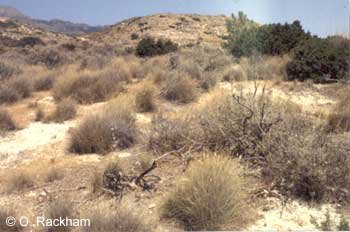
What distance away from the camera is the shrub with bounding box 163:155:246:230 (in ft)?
15.1

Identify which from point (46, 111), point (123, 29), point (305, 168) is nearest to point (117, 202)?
point (305, 168)

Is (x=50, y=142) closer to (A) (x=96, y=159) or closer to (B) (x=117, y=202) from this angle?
(A) (x=96, y=159)

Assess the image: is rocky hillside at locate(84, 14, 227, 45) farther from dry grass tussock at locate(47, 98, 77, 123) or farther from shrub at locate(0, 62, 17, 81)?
dry grass tussock at locate(47, 98, 77, 123)

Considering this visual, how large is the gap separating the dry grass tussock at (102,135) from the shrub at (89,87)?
12.4 feet

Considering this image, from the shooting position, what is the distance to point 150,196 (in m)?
5.46

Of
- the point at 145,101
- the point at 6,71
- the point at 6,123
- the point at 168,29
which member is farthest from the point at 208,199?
the point at 168,29

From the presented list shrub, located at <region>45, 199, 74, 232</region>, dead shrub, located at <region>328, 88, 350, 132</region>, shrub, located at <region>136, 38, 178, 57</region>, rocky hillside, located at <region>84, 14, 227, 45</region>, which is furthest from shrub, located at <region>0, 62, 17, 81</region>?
rocky hillside, located at <region>84, 14, 227, 45</region>

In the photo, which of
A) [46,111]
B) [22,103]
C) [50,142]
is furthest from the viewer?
[22,103]

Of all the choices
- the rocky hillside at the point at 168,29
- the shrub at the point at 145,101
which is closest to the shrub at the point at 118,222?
the shrub at the point at 145,101

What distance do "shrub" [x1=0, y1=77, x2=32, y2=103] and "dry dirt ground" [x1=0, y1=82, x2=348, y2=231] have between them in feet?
7.69

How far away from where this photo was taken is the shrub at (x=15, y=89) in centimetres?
1271

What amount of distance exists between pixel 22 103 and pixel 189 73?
4.77 meters

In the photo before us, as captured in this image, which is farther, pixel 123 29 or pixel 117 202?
pixel 123 29

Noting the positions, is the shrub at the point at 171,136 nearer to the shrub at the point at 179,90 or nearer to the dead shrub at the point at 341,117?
the dead shrub at the point at 341,117
